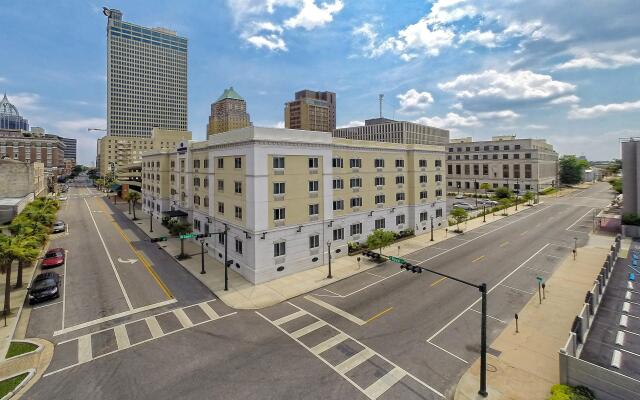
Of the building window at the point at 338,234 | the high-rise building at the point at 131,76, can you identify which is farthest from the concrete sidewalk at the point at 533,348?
the high-rise building at the point at 131,76

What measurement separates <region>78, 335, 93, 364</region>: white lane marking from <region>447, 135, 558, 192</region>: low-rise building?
107789 millimetres

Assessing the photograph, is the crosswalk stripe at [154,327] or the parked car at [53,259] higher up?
the parked car at [53,259]

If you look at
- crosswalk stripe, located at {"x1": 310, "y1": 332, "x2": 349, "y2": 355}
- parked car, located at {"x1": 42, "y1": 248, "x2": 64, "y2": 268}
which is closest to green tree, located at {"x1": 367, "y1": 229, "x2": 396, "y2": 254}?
crosswalk stripe, located at {"x1": 310, "y1": 332, "x2": 349, "y2": 355}

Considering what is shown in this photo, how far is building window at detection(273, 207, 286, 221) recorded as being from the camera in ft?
100

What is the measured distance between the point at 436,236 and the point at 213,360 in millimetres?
39033

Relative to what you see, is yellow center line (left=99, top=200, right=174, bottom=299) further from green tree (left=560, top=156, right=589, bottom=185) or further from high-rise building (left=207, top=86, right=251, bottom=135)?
green tree (left=560, top=156, right=589, bottom=185)

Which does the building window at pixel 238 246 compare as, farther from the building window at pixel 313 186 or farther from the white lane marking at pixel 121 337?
the white lane marking at pixel 121 337

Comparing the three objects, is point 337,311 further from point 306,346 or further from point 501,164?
point 501,164

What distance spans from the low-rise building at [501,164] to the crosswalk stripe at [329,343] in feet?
323

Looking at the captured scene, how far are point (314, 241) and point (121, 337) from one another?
19.0 meters

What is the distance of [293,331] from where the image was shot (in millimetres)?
20672

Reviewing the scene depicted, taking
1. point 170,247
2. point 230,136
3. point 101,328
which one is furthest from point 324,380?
point 170,247

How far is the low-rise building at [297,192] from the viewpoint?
29.9 m

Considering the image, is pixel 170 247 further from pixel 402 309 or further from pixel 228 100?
pixel 228 100
